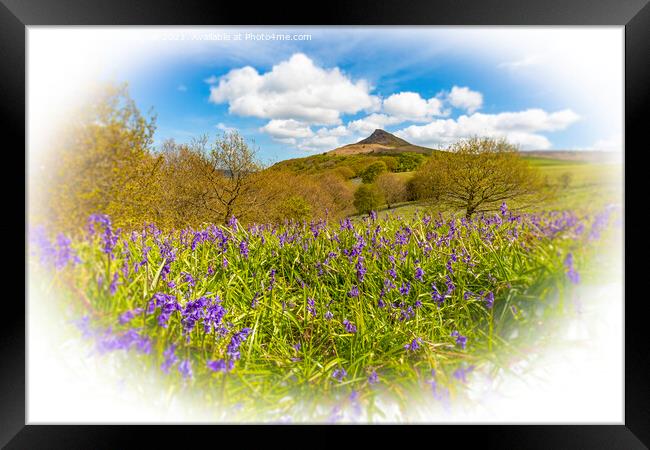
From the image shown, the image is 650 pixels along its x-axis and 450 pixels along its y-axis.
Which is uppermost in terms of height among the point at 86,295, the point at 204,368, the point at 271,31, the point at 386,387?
the point at 271,31

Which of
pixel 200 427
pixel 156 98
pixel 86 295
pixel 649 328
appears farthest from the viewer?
pixel 156 98

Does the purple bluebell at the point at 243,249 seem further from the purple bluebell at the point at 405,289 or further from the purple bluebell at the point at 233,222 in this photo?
the purple bluebell at the point at 405,289

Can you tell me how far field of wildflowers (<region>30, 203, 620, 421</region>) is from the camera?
2107 millimetres

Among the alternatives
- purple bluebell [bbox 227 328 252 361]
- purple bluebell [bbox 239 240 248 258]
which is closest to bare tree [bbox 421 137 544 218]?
purple bluebell [bbox 239 240 248 258]

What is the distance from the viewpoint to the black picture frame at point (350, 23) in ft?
7.82

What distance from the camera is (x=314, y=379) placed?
2.34 meters

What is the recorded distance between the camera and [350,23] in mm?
2488

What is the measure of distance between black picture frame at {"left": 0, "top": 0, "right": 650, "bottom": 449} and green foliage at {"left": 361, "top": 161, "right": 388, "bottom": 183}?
4.06ft

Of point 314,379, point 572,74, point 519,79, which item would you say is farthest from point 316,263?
point 572,74

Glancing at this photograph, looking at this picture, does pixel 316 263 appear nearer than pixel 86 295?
No

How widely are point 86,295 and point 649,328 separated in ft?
11.0

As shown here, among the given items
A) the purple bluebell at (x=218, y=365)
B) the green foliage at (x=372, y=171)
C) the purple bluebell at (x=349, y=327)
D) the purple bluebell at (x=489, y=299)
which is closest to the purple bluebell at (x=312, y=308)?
the purple bluebell at (x=349, y=327)

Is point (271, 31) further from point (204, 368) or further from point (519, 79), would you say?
point (204, 368)

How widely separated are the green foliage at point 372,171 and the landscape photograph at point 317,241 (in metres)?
0.08
